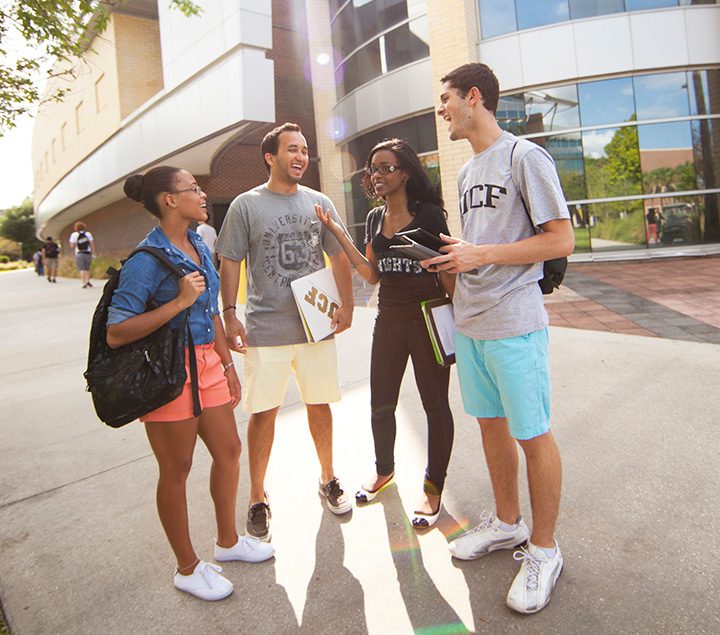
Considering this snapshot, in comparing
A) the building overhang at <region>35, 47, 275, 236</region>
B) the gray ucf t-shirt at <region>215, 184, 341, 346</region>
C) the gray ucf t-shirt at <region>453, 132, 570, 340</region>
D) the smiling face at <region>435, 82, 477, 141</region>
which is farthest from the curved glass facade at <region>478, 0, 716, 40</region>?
the gray ucf t-shirt at <region>453, 132, 570, 340</region>

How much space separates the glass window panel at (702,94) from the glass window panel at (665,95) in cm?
14

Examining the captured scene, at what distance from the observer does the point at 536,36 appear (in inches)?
481

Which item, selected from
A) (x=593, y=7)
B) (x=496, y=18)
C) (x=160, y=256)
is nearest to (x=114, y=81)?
(x=496, y=18)

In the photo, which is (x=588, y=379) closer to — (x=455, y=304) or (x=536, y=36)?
(x=455, y=304)

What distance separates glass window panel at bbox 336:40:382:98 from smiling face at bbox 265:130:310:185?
43.4ft

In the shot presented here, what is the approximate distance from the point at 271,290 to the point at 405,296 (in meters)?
0.67

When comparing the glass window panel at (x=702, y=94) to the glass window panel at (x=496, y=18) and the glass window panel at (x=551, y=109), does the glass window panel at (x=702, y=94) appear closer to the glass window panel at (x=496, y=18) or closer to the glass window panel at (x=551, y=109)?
the glass window panel at (x=551, y=109)

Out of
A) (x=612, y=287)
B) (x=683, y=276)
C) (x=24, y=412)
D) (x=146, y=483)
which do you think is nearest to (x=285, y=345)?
(x=146, y=483)

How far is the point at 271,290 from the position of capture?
105 inches

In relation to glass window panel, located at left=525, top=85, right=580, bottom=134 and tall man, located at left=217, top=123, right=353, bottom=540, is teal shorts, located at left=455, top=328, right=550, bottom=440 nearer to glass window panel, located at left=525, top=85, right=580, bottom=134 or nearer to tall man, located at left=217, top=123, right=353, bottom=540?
tall man, located at left=217, top=123, right=353, bottom=540

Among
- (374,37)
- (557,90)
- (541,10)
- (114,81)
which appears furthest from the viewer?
(114,81)

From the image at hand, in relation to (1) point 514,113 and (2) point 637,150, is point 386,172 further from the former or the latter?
(2) point 637,150

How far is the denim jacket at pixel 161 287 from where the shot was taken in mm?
1876

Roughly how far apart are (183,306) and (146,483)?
68.4 inches
